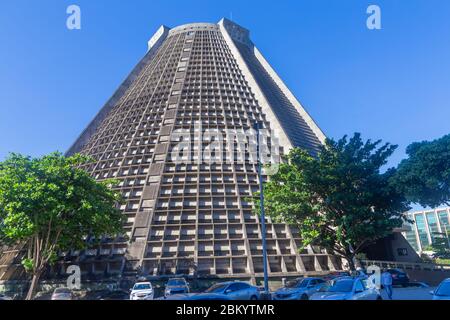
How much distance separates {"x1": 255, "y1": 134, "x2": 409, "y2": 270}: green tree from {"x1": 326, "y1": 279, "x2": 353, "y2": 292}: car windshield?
802 cm

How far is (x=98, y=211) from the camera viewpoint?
21.7 meters

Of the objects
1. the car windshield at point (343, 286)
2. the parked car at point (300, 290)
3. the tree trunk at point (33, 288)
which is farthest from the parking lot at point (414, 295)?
the tree trunk at point (33, 288)

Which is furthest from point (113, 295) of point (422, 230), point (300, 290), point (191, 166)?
point (422, 230)

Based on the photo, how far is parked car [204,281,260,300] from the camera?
1412cm

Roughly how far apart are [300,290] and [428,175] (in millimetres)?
12573

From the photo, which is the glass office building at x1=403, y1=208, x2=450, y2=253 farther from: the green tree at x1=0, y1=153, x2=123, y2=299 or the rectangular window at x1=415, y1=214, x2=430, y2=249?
the green tree at x1=0, y1=153, x2=123, y2=299

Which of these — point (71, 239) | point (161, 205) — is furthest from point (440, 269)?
point (71, 239)

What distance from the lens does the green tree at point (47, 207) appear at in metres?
19.6

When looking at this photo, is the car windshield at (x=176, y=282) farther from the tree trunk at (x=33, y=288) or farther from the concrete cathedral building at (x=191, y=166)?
the tree trunk at (x=33, y=288)

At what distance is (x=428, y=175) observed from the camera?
20.8m

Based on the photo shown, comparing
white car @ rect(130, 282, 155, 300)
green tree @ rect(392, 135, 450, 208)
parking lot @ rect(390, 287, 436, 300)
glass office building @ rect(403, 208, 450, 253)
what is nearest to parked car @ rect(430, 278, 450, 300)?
parking lot @ rect(390, 287, 436, 300)

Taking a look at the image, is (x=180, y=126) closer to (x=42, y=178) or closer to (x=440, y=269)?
(x=42, y=178)

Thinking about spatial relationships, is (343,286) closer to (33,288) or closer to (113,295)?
(113,295)

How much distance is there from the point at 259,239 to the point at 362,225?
33.5 ft
